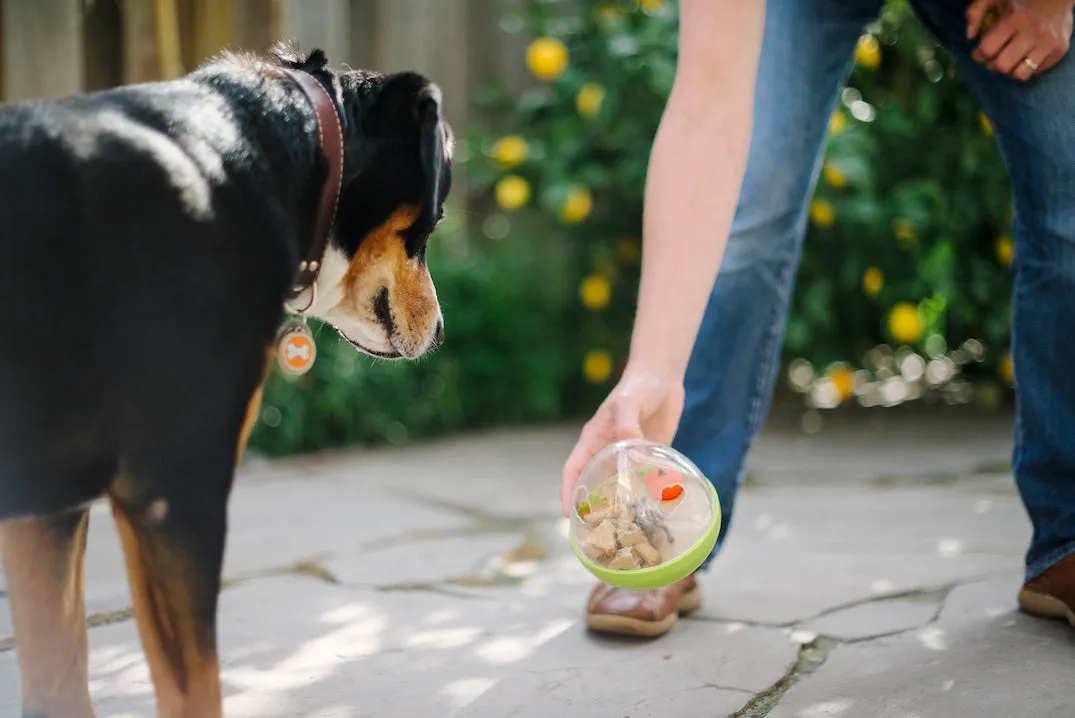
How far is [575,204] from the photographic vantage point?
3.78 metres

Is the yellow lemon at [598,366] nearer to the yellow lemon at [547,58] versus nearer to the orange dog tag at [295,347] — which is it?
the yellow lemon at [547,58]

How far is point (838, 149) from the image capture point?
351 centimetres

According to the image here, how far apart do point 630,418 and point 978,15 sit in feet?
3.16

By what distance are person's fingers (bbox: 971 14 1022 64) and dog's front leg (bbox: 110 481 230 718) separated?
1474 mm

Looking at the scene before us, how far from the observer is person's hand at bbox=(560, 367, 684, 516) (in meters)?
1.63

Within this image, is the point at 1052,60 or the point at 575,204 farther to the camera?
the point at 575,204

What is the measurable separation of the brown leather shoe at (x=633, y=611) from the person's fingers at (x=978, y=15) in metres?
1.12

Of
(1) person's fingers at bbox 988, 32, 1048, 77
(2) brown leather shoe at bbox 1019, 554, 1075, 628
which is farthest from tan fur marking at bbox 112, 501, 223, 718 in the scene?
(1) person's fingers at bbox 988, 32, 1048, 77

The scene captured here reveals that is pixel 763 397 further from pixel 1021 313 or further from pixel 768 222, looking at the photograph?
pixel 1021 313

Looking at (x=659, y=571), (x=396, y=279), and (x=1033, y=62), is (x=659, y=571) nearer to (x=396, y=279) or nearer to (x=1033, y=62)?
(x=396, y=279)

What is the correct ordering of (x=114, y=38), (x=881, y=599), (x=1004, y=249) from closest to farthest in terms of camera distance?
(x=881, y=599), (x=114, y=38), (x=1004, y=249)

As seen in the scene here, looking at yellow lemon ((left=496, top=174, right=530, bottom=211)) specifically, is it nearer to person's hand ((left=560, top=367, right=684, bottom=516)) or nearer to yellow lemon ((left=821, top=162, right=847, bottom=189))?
yellow lemon ((left=821, top=162, right=847, bottom=189))

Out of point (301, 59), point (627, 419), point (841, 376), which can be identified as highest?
point (301, 59)

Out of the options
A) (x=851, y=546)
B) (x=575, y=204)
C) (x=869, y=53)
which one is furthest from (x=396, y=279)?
(x=869, y=53)
